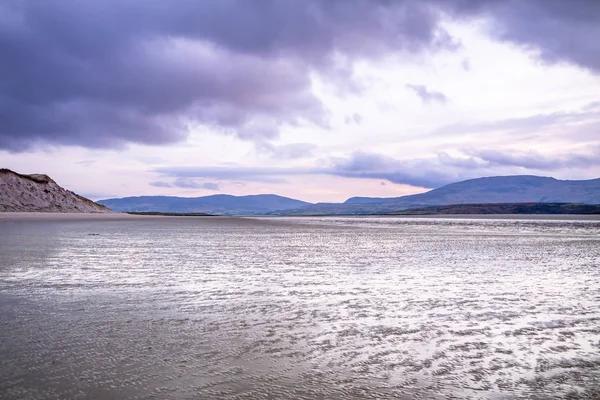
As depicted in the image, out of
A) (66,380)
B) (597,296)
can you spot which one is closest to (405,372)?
(66,380)

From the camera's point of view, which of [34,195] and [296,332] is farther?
[34,195]

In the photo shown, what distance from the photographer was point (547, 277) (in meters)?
16.7

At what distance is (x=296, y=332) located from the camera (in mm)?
9195

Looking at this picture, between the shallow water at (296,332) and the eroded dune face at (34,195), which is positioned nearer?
the shallow water at (296,332)

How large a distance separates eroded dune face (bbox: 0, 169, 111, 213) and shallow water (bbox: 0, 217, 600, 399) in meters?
86.9

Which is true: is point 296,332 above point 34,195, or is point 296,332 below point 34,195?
below

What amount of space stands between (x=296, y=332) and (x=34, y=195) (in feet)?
350

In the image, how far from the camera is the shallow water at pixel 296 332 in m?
6.39

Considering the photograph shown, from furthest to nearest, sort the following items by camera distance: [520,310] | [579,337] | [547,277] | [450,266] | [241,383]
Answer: [450,266] → [547,277] → [520,310] → [579,337] → [241,383]

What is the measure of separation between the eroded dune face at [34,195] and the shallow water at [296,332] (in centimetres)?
8694

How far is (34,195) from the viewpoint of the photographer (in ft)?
330

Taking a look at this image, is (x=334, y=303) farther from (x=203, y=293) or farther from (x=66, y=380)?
(x=66, y=380)

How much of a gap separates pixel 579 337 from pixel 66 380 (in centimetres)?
867

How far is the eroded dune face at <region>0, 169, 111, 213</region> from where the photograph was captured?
9344cm
